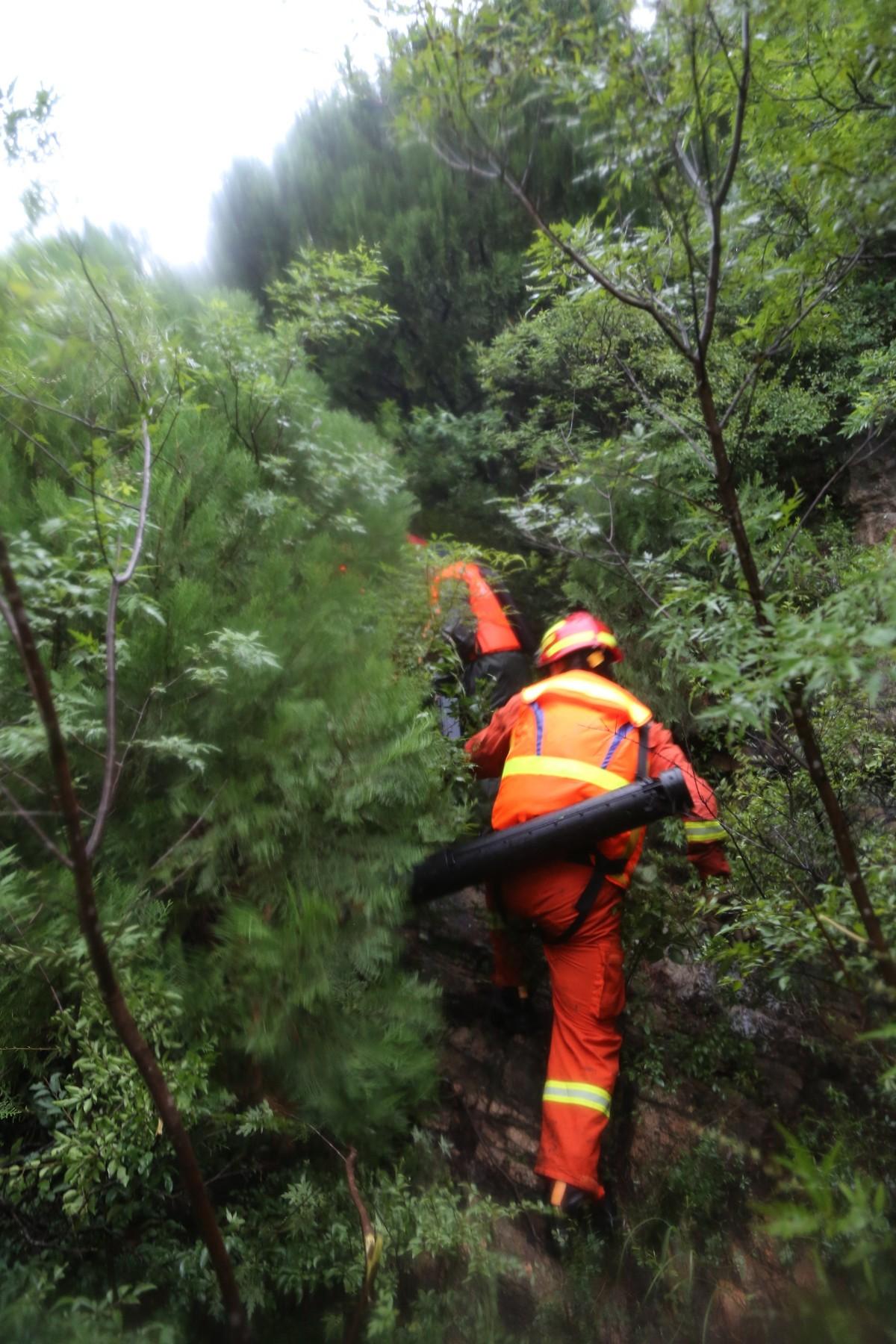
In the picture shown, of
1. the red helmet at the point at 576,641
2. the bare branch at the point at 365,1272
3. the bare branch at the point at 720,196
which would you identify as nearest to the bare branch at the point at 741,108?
the bare branch at the point at 720,196

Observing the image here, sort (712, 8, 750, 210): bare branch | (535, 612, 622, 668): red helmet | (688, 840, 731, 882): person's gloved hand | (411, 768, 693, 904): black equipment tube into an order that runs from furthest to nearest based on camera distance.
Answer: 1. (535, 612, 622, 668): red helmet
2. (688, 840, 731, 882): person's gloved hand
3. (411, 768, 693, 904): black equipment tube
4. (712, 8, 750, 210): bare branch

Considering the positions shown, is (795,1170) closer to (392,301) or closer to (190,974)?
(190,974)

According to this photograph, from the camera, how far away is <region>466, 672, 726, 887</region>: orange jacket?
2.79m

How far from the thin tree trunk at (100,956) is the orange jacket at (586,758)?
1740 millimetres

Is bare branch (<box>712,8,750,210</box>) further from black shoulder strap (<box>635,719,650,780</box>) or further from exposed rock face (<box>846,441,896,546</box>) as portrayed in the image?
exposed rock face (<box>846,441,896,546</box>)

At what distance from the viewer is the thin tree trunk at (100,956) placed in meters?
1.11

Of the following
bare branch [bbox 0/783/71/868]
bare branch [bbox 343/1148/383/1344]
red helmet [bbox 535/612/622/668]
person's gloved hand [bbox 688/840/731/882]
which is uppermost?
bare branch [bbox 0/783/71/868]

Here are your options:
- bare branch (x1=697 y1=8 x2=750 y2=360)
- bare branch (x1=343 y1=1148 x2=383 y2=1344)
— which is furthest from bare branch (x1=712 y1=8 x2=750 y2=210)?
bare branch (x1=343 y1=1148 x2=383 y2=1344)

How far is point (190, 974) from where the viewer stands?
6.75 ft

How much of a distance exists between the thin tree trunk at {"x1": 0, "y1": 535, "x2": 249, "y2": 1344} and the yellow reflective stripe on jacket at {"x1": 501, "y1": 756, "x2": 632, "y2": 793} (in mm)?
1862

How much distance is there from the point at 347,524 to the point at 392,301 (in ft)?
8.31

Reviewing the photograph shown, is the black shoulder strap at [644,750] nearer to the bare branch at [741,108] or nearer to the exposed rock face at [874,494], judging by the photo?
the bare branch at [741,108]

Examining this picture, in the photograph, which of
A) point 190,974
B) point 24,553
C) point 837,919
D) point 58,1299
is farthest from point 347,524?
point 58,1299

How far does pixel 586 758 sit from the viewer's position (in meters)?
2.88
